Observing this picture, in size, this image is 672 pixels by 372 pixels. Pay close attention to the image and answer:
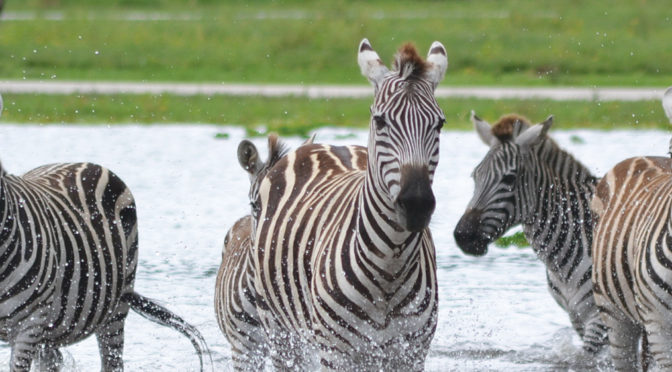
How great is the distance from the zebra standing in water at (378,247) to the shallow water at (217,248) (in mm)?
482

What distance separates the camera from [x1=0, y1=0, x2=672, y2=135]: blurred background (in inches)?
651

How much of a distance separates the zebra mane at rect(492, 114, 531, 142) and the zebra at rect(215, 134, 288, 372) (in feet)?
4.23

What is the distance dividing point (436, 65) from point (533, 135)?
2.38m

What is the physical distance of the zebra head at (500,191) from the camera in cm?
696

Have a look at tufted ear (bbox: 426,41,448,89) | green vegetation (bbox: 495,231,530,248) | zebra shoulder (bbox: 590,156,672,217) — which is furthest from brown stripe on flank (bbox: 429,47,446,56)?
green vegetation (bbox: 495,231,530,248)

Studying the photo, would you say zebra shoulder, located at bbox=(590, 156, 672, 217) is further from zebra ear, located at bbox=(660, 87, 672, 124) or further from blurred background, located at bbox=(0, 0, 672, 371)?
blurred background, located at bbox=(0, 0, 672, 371)

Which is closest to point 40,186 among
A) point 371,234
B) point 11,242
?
point 11,242

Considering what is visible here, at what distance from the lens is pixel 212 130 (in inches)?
617

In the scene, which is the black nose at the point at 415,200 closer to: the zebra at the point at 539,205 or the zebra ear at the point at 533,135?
the zebra at the point at 539,205

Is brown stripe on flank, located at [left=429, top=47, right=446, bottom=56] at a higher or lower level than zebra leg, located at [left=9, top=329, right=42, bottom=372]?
higher

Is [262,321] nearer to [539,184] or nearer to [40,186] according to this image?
[40,186]

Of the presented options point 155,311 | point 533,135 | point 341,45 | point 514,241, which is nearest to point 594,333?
point 533,135

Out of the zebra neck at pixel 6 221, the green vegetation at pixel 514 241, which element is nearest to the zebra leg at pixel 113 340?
the zebra neck at pixel 6 221

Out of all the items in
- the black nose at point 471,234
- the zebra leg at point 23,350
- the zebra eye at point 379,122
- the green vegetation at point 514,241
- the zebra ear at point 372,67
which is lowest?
the green vegetation at point 514,241
